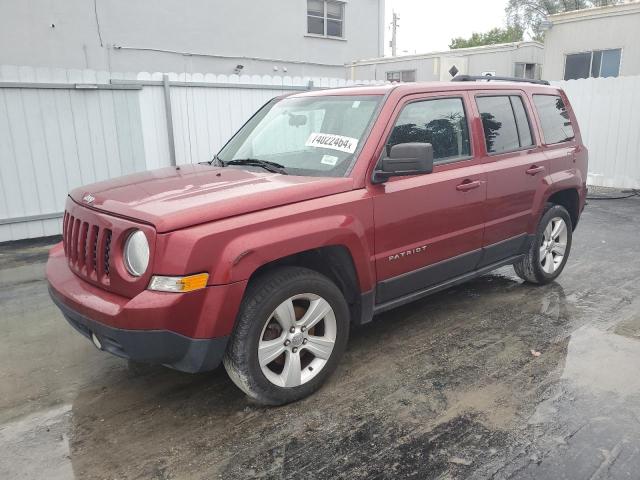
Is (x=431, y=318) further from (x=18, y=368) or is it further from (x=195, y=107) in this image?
(x=195, y=107)

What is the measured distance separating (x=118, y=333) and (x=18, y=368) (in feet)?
5.09

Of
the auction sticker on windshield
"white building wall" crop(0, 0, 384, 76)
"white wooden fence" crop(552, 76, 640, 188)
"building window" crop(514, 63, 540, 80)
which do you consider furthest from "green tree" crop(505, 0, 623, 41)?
the auction sticker on windshield

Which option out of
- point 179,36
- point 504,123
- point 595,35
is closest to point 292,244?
point 504,123

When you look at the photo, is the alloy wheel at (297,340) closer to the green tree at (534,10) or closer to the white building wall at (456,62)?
the white building wall at (456,62)

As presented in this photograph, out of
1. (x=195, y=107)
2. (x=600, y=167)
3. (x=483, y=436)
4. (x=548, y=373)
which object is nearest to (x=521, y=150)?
(x=548, y=373)

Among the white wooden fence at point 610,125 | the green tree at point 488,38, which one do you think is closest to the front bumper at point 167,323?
the white wooden fence at point 610,125

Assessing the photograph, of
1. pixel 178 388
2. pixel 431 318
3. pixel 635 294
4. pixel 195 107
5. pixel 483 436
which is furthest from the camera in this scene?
pixel 195 107

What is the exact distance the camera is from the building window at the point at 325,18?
56.9 ft

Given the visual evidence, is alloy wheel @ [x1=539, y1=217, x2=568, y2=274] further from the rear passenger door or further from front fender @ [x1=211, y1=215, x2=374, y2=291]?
front fender @ [x1=211, y1=215, x2=374, y2=291]

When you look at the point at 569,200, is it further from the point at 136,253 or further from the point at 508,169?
the point at 136,253

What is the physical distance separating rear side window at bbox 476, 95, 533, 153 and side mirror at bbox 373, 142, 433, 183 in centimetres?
123

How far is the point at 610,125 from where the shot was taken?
10680mm

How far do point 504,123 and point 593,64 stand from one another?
14880 mm

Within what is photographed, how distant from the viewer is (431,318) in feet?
14.8
